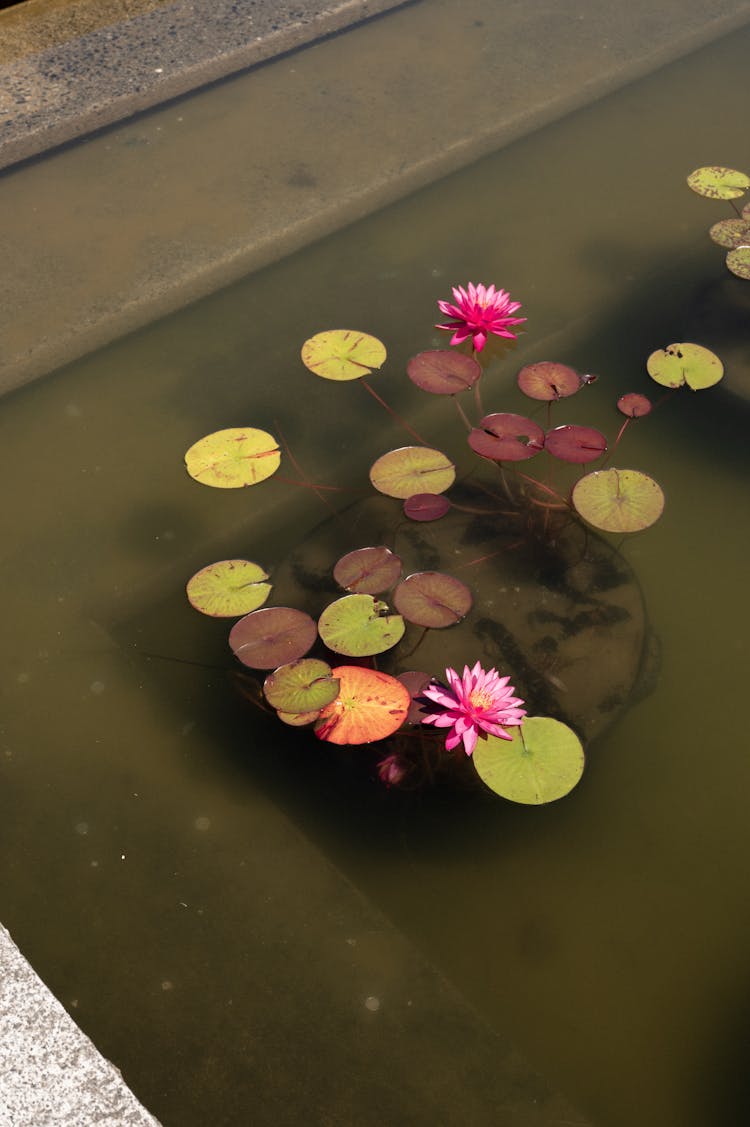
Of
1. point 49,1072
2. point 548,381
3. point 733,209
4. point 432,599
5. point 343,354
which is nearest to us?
point 49,1072

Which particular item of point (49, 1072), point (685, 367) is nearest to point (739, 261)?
point (685, 367)

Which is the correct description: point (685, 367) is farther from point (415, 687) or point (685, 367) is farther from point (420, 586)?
point (415, 687)

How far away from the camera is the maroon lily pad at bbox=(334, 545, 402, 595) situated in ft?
5.99

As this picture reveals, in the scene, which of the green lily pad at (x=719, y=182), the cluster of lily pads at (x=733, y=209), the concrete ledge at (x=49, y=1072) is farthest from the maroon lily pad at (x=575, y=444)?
the concrete ledge at (x=49, y=1072)

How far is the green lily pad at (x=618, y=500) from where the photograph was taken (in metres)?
1.89

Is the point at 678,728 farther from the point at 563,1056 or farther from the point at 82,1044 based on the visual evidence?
the point at 82,1044

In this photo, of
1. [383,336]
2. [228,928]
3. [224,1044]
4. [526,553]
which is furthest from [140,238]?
[224,1044]

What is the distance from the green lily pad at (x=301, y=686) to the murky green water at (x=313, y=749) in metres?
0.09

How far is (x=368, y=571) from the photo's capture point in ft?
6.06

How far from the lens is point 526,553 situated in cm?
195

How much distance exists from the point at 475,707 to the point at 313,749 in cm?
31

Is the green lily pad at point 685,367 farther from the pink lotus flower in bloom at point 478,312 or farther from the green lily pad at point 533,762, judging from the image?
the green lily pad at point 533,762

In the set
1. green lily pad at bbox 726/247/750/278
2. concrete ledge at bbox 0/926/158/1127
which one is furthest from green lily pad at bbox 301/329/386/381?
concrete ledge at bbox 0/926/158/1127

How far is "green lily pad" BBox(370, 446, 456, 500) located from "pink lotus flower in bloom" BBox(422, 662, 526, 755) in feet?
1.67
